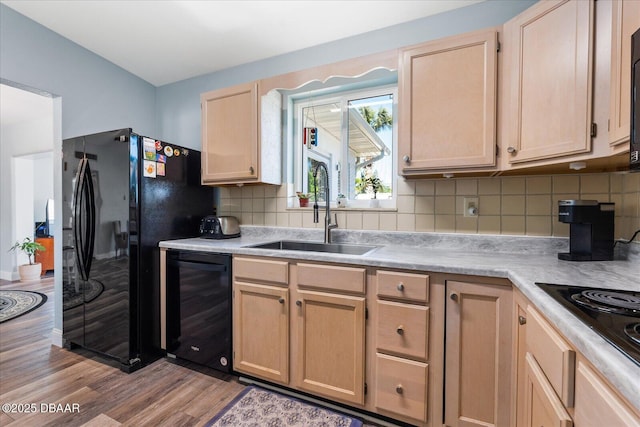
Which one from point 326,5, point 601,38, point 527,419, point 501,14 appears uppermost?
point 326,5

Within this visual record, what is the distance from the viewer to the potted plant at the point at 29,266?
420 cm

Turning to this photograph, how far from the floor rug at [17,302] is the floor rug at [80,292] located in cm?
127

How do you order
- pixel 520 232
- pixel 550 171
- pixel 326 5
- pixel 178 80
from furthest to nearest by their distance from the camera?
1. pixel 178 80
2. pixel 326 5
3. pixel 520 232
4. pixel 550 171

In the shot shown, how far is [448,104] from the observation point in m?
1.56

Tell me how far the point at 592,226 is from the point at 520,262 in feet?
1.26

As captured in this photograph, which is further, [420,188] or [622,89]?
[420,188]

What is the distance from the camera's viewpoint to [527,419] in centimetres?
100

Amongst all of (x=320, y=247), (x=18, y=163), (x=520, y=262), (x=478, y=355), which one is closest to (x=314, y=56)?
(x=320, y=247)

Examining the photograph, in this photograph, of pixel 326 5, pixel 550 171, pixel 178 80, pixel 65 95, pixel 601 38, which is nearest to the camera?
pixel 601 38

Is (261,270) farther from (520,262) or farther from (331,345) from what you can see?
(520,262)

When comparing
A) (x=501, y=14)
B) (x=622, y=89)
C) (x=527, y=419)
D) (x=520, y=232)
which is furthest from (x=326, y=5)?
(x=527, y=419)

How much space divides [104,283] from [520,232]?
109 inches

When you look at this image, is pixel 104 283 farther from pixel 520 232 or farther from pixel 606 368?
pixel 520 232

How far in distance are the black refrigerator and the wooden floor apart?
0.41 ft
